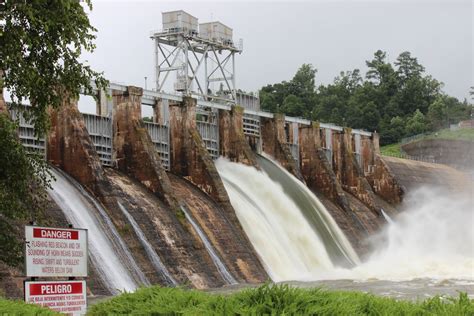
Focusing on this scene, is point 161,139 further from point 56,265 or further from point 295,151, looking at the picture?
point 56,265

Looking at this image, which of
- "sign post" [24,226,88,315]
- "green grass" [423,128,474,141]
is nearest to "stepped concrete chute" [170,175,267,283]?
"sign post" [24,226,88,315]

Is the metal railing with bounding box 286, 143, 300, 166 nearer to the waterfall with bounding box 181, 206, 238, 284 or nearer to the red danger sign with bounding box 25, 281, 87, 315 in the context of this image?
the waterfall with bounding box 181, 206, 238, 284

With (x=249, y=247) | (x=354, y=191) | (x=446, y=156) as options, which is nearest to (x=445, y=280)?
(x=249, y=247)

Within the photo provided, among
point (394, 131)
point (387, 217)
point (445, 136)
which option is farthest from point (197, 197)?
point (394, 131)

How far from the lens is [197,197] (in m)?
37.7

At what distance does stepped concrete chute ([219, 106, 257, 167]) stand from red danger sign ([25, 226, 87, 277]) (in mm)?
30287

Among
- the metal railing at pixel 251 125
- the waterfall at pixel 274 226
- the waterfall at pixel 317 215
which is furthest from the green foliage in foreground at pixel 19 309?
the metal railing at pixel 251 125

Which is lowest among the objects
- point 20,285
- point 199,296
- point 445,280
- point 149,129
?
point 445,280

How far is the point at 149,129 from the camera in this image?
131 ft

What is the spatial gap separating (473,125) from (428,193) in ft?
106

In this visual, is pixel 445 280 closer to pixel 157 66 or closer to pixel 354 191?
pixel 354 191

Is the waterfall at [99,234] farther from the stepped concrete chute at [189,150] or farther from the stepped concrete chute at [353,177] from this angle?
the stepped concrete chute at [353,177]

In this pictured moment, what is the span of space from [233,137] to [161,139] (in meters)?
5.70

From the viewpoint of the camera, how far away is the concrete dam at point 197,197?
1161 inches
